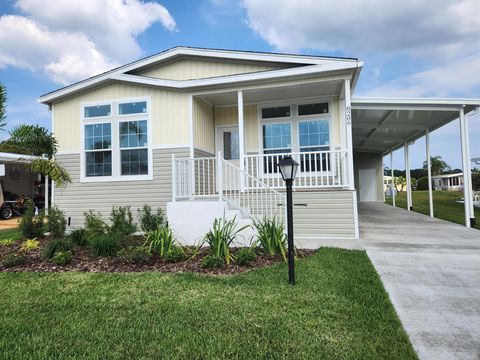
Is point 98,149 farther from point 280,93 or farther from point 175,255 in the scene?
point 280,93

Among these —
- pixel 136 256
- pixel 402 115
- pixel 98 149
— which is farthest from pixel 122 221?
pixel 402 115

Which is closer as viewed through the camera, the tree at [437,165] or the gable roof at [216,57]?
the gable roof at [216,57]

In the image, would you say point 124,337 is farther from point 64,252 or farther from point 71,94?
point 71,94

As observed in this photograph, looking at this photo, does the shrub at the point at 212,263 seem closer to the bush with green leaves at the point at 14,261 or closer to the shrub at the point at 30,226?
the bush with green leaves at the point at 14,261

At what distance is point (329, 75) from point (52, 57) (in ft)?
44.1

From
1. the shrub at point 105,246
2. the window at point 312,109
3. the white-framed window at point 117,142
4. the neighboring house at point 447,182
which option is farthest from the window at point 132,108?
the neighboring house at point 447,182

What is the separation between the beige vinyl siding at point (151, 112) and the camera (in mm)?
8280

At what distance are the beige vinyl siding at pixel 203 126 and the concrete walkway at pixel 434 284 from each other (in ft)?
15.4

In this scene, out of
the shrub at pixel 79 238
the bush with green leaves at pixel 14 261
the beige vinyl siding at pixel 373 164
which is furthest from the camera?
the beige vinyl siding at pixel 373 164

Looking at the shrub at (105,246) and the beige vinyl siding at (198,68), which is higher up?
the beige vinyl siding at (198,68)

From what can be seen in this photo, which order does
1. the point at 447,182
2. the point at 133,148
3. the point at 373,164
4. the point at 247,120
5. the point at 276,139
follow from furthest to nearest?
the point at 447,182 < the point at 373,164 < the point at 247,120 < the point at 276,139 < the point at 133,148

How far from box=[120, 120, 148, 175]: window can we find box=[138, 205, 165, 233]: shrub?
105cm

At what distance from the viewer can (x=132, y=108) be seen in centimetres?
863

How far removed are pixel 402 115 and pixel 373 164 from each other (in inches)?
409
